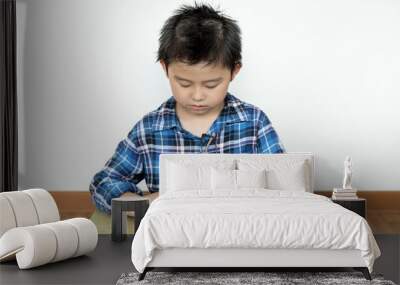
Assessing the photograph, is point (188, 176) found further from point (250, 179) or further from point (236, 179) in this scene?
point (250, 179)

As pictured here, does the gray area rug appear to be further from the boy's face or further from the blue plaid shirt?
the boy's face

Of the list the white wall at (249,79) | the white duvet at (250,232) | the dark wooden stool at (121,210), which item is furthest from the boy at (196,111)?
the white duvet at (250,232)

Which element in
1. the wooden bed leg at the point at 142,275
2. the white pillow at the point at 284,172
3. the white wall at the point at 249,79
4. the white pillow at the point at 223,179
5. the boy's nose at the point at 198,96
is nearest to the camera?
the wooden bed leg at the point at 142,275

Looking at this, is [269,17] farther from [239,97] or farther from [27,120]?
[27,120]

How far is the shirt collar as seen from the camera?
7938 millimetres

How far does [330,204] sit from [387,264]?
655 mm

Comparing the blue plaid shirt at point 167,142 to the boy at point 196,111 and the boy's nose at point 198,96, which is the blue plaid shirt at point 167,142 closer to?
the boy at point 196,111

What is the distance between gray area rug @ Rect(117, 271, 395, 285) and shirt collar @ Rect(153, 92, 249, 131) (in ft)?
8.48

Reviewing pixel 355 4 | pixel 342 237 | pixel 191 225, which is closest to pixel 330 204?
pixel 342 237

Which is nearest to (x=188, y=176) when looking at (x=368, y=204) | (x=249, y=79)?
(x=249, y=79)

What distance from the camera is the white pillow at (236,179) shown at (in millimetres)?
6836

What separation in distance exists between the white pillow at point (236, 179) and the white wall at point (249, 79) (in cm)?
131

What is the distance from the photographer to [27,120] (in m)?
8.25

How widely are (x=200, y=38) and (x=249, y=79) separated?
756 mm
